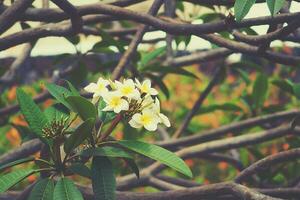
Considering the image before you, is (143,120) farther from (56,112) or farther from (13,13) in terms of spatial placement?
(13,13)

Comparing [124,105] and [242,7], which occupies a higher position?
[242,7]

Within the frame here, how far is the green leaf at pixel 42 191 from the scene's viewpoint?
1.09 meters

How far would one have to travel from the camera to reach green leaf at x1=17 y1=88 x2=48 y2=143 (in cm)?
117

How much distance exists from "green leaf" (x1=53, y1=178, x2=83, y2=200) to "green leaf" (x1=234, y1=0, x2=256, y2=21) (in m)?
0.46

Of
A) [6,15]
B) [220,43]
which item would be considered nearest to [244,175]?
[220,43]

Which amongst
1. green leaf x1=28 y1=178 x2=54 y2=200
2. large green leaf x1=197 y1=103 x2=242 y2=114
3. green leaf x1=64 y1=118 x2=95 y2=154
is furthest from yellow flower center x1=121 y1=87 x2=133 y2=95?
large green leaf x1=197 y1=103 x2=242 y2=114

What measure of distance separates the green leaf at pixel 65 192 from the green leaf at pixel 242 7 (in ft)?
1.52

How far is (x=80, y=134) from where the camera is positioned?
1085 mm

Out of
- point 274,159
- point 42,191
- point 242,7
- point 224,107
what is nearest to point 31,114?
point 42,191

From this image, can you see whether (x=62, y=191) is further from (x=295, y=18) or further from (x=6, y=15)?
(x=295, y=18)

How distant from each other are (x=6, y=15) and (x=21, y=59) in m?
0.94

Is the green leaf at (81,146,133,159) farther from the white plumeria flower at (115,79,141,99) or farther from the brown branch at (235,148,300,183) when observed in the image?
the brown branch at (235,148,300,183)

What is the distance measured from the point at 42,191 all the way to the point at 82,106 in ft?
0.58

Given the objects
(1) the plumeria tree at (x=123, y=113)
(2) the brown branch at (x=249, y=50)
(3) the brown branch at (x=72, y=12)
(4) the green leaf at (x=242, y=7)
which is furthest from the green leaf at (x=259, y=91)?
(4) the green leaf at (x=242, y=7)
